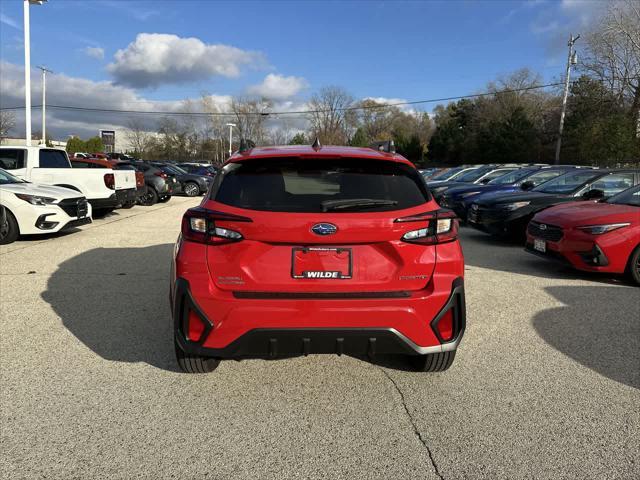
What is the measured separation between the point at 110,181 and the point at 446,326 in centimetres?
1144

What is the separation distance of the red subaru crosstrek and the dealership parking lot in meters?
0.44

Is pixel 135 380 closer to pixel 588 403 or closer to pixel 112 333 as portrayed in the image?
pixel 112 333

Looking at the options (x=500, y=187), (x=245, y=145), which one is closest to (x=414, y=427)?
(x=245, y=145)

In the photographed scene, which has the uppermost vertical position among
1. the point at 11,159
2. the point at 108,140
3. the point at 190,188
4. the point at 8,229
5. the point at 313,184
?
the point at 108,140

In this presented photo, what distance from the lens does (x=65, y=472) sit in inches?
98.0

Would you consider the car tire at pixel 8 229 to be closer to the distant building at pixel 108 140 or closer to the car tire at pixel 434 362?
the car tire at pixel 434 362

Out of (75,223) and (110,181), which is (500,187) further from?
(110,181)

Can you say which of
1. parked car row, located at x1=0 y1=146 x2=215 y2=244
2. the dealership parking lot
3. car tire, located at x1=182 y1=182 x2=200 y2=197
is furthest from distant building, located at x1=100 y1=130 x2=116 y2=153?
the dealership parking lot

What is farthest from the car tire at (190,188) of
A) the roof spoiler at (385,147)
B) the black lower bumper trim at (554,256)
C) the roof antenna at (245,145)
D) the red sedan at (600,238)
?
the roof spoiler at (385,147)

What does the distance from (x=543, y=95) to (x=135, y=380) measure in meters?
69.8

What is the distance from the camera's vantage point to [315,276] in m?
2.95

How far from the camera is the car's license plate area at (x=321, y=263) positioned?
294 centimetres

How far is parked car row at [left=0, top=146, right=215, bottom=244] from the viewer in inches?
345

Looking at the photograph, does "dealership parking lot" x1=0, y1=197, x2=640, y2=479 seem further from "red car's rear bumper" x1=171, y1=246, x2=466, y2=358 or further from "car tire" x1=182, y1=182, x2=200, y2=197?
"car tire" x1=182, y1=182, x2=200, y2=197
